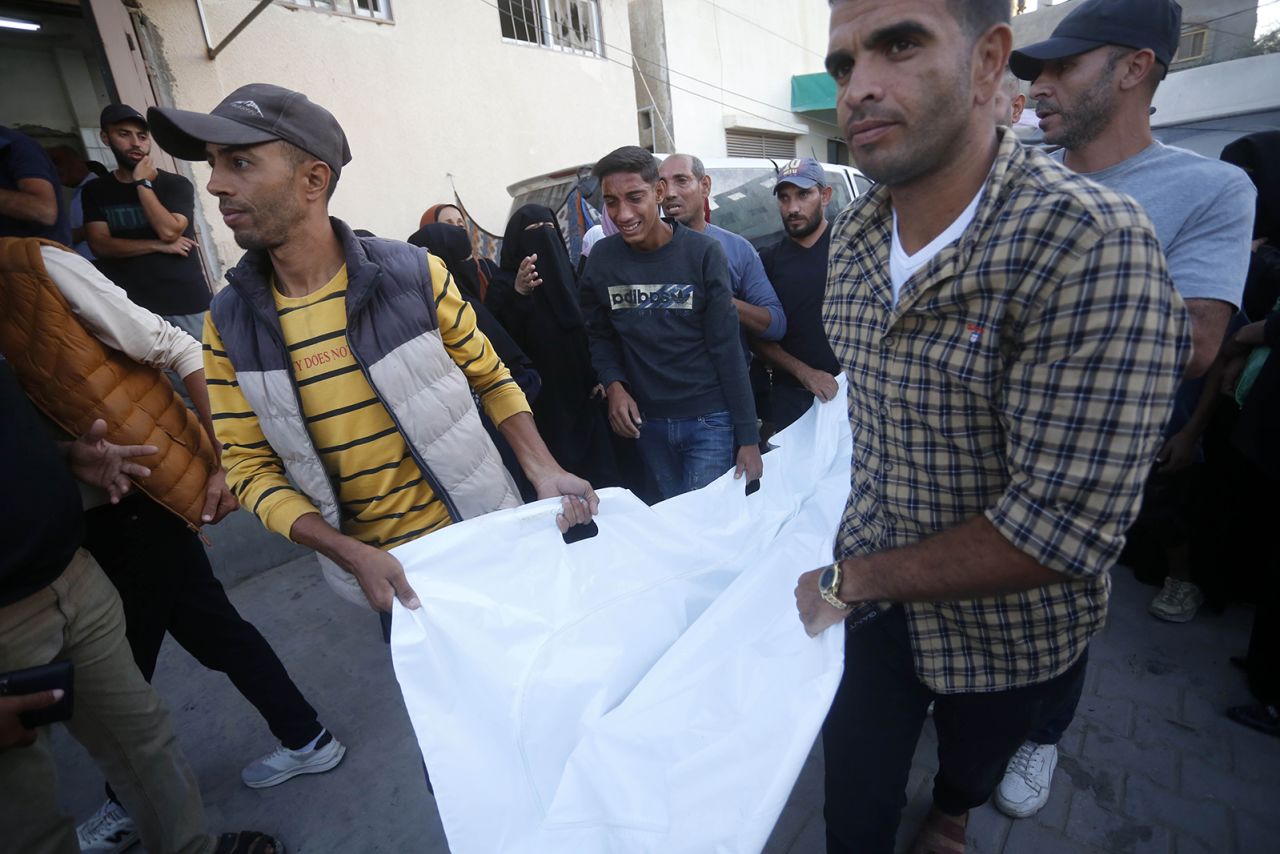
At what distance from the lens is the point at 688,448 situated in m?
2.97

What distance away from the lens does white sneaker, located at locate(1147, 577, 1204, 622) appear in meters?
2.91

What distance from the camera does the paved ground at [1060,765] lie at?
6.52 feet

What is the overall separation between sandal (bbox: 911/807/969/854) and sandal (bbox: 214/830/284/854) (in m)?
2.11

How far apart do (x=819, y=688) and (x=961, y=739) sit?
528 millimetres

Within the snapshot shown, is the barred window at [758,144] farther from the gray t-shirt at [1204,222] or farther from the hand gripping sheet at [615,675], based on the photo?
the hand gripping sheet at [615,675]

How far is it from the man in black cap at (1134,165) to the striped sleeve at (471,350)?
1.64 meters

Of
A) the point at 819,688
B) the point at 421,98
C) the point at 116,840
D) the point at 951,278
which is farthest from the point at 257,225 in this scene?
the point at 421,98

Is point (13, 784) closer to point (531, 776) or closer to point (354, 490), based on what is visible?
point (354, 490)

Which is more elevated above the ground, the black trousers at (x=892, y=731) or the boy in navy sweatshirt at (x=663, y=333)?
the boy in navy sweatshirt at (x=663, y=333)

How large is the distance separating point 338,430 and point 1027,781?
2.42 meters

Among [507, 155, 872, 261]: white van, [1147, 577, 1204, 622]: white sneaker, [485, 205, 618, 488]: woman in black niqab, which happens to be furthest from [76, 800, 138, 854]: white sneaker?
[507, 155, 872, 261]: white van

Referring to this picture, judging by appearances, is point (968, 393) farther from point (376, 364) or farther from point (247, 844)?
point (247, 844)

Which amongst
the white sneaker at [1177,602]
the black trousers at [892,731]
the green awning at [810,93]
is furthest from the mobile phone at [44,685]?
the green awning at [810,93]

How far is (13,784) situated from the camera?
52.8 inches
